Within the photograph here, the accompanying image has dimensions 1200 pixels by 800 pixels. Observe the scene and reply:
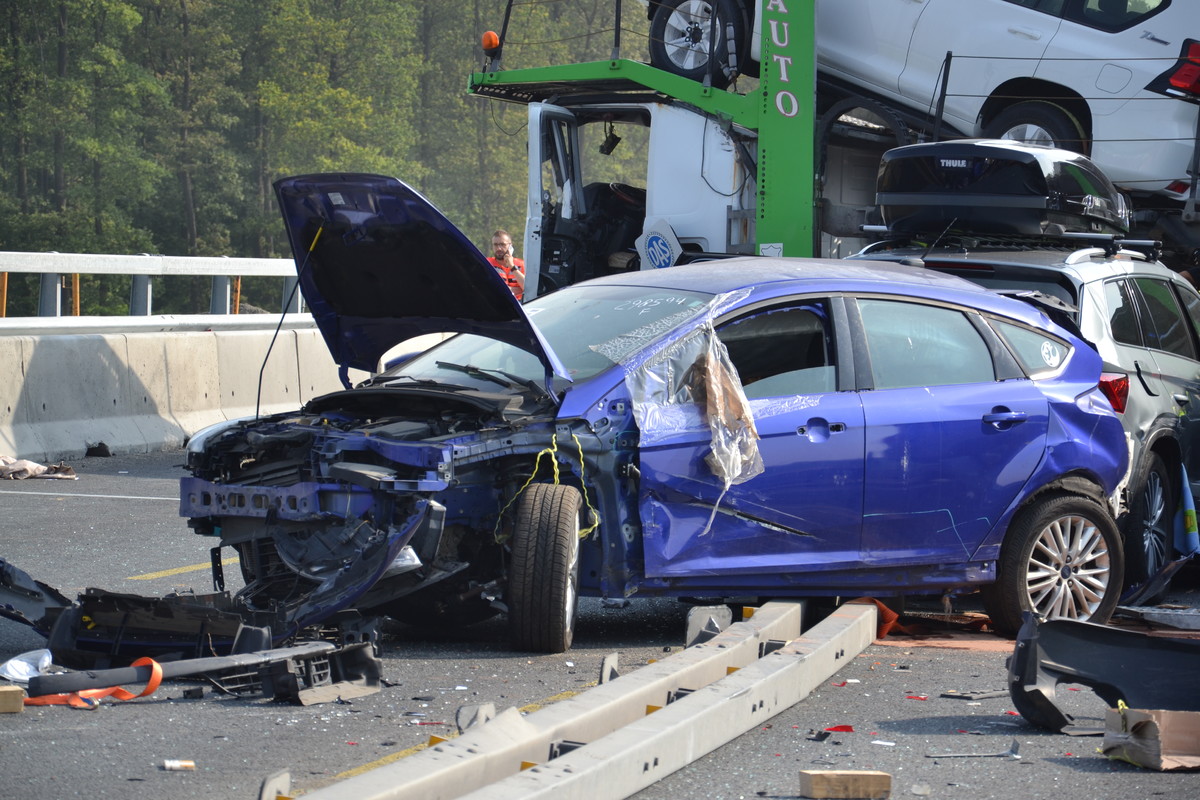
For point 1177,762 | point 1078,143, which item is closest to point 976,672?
point 1177,762

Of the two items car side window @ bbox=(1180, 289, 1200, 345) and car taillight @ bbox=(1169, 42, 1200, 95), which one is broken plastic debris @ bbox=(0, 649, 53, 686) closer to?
car side window @ bbox=(1180, 289, 1200, 345)

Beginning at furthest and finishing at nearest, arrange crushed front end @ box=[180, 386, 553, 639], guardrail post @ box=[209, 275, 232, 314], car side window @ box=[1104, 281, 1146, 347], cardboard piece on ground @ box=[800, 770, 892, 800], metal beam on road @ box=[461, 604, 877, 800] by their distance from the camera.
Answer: guardrail post @ box=[209, 275, 232, 314] < car side window @ box=[1104, 281, 1146, 347] < crushed front end @ box=[180, 386, 553, 639] < cardboard piece on ground @ box=[800, 770, 892, 800] < metal beam on road @ box=[461, 604, 877, 800]

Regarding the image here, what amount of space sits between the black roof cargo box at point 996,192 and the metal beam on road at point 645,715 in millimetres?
3985

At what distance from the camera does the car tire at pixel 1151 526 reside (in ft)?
27.7

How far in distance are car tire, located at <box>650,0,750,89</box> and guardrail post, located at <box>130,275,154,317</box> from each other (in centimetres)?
533

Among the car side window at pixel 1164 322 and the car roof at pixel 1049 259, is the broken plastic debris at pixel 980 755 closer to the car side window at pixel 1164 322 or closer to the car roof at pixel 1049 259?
the car roof at pixel 1049 259

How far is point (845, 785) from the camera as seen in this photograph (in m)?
4.40

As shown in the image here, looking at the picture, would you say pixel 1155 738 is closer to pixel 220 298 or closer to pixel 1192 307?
pixel 1192 307

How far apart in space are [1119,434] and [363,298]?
146 inches

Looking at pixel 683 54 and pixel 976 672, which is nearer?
pixel 976 672

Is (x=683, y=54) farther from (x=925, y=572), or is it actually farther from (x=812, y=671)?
(x=812, y=671)

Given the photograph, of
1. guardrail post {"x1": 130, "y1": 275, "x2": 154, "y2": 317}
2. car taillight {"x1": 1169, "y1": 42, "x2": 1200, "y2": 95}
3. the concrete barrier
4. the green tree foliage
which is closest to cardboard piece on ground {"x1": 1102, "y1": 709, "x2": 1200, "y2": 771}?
the concrete barrier

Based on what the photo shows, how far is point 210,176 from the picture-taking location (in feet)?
161

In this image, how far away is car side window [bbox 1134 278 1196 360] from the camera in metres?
9.16
